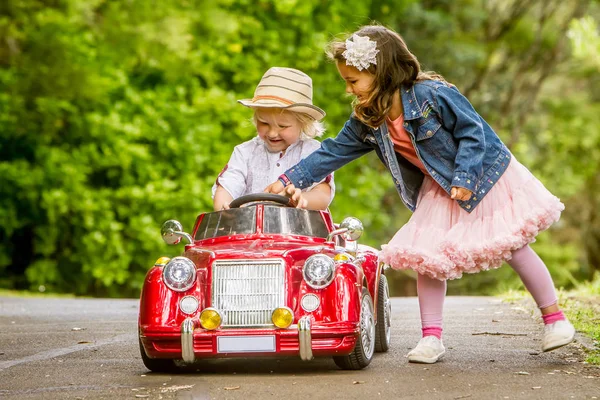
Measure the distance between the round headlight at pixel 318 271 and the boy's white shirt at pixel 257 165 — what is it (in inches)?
69.3

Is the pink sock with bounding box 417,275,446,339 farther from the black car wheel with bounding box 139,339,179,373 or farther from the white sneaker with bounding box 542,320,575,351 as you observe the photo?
the black car wheel with bounding box 139,339,179,373

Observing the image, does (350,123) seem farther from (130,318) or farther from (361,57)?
(130,318)

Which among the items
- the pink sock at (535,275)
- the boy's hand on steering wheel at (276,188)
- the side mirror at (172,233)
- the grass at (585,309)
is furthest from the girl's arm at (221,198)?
the grass at (585,309)

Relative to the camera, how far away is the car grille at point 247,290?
219 inches

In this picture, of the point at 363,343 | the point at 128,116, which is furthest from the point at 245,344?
the point at 128,116

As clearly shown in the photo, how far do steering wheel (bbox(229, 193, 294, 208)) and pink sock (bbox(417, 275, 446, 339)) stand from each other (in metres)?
0.93

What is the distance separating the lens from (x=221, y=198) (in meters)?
7.27

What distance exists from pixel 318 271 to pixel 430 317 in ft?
3.06

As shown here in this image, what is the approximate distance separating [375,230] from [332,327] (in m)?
16.9

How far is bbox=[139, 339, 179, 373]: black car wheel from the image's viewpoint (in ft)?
19.0

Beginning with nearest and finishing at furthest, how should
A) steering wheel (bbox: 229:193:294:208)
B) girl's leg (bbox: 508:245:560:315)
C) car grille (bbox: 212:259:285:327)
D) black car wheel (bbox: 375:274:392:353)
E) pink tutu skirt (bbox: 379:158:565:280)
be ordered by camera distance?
car grille (bbox: 212:259:285:327), pink tutu skirt (bbox: 379:158:565:280), girl's leg (bbox: 508:245:560:315), steering wheel (bbox: 229:193:294:208), black car wheel (bbox: 375:274:392:353)

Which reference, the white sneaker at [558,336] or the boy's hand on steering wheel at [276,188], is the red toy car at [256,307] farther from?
the white sneaker at [558,336]

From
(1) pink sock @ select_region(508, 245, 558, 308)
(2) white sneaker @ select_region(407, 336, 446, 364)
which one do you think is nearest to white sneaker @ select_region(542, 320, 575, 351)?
(1) pink sock @ select_region(508, 245, 558, 308)

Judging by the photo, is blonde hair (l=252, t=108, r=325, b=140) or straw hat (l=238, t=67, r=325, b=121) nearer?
straw hat (l=238, t=67, r=325, b=121)
